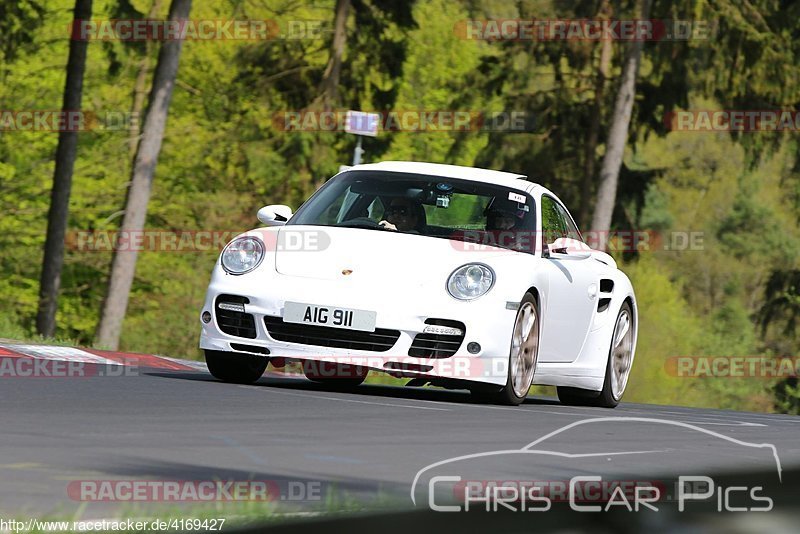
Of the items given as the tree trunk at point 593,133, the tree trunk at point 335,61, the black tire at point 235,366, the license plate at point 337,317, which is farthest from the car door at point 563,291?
the tree trunk at point 335,61

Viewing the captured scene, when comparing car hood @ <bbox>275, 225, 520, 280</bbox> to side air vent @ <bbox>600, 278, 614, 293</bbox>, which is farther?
side air vent @ <bbox>600, 278, 614, 293</bbox>

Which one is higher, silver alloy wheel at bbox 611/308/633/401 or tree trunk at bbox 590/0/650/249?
tree trunk at bbox 590/0/650/249

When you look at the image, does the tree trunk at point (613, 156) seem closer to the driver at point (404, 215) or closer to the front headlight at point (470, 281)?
the driver at point (404, 215)

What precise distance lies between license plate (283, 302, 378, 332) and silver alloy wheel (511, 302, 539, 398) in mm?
974

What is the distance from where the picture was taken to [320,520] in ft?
5.94

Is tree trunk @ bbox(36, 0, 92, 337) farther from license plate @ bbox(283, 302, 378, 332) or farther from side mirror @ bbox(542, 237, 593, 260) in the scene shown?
license plate @ bbox(283, 302, 378, 332)

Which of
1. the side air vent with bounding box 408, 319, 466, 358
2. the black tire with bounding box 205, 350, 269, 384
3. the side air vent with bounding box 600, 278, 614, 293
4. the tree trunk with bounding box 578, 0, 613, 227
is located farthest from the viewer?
the tree trunk with bounding box 578, 0, 613, 227

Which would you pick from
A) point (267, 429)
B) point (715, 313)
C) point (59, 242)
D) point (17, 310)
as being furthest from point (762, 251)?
point (267, 429)

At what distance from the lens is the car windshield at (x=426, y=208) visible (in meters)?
10.5

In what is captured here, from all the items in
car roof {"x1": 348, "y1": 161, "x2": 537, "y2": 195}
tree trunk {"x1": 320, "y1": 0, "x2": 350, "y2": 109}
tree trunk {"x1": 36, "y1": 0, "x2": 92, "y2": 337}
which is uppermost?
tree trunk {"x1": 320, "y1": 0, "x2": 350, "y2": 109}

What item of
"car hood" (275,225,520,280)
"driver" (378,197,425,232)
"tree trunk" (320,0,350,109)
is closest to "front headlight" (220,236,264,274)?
"car hood" (275,225,520,280)

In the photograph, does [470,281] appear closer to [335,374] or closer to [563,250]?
[563,250]

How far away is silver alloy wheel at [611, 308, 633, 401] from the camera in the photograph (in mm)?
11867

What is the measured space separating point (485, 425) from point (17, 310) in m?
35.5
